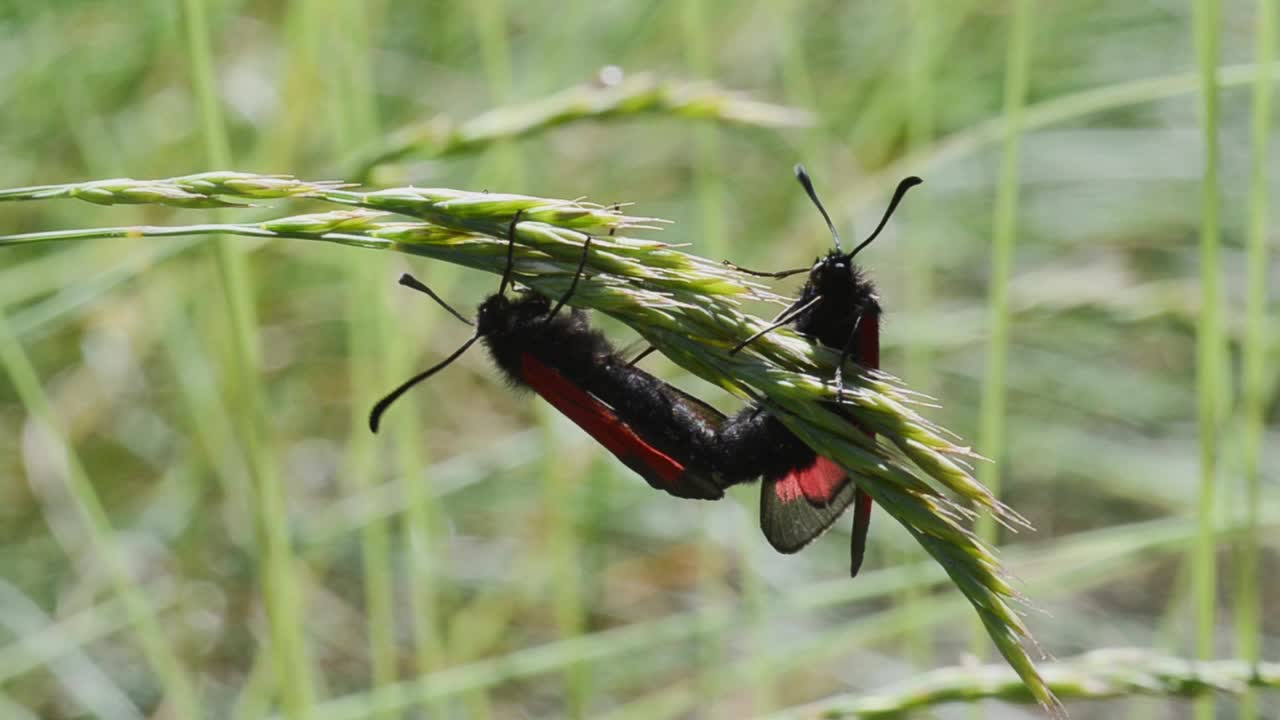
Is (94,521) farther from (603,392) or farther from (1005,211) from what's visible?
(1005,211)

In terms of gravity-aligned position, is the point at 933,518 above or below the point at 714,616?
above

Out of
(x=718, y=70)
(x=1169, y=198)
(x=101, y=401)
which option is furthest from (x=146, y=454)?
(x=1169, y=198)

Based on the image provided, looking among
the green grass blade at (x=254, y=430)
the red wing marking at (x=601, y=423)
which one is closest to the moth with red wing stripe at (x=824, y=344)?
the red wing marking at (x=601, y=423)

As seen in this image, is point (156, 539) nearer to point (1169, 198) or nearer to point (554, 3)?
point (554, 3)

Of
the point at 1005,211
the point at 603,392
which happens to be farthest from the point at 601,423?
the point at 1005,211

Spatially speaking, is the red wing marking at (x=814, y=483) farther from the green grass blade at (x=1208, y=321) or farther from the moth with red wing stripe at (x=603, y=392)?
the green grass blade at (x=1208, y=321)
